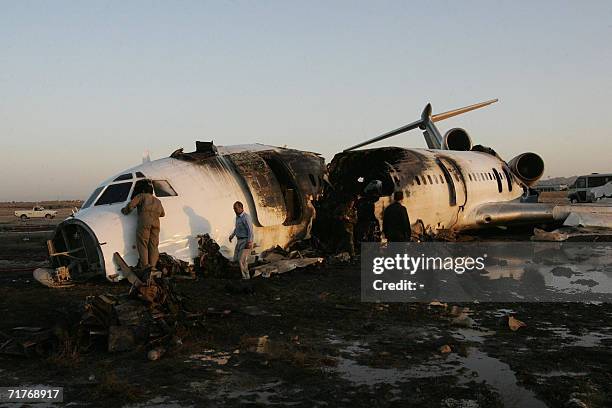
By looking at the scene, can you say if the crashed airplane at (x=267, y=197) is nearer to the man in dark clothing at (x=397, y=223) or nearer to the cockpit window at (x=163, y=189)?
the cockpit window at (x=163, y=189)

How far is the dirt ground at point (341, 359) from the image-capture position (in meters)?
5.36

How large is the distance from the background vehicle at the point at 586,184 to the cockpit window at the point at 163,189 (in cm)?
3499

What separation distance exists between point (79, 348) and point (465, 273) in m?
8.92

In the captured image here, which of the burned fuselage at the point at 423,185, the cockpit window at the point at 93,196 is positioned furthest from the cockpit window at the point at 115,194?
the burned fuselage at the point at 423,185

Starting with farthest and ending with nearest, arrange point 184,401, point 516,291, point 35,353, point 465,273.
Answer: point 465,273 < point 516,291 < point 35,353 < point 184,401

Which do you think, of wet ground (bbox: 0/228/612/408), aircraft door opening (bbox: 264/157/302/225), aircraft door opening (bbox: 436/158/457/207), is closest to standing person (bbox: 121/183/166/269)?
wet ground (bbox: 0/228/612/408)

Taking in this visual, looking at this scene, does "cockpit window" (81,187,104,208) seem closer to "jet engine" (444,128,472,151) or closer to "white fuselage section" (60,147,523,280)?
"white fuselage section" (60,147,523,280)

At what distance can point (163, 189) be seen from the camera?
1149 cm

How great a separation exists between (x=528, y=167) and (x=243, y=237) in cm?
1685

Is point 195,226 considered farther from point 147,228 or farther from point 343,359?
point 343,359

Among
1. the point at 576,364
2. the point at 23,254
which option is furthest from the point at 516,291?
the point at 23,254

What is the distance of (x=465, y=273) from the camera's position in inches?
517

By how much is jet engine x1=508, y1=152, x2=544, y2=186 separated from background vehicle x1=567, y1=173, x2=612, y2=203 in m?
17.4

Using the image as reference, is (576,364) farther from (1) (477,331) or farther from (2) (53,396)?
(2) (53,396)
